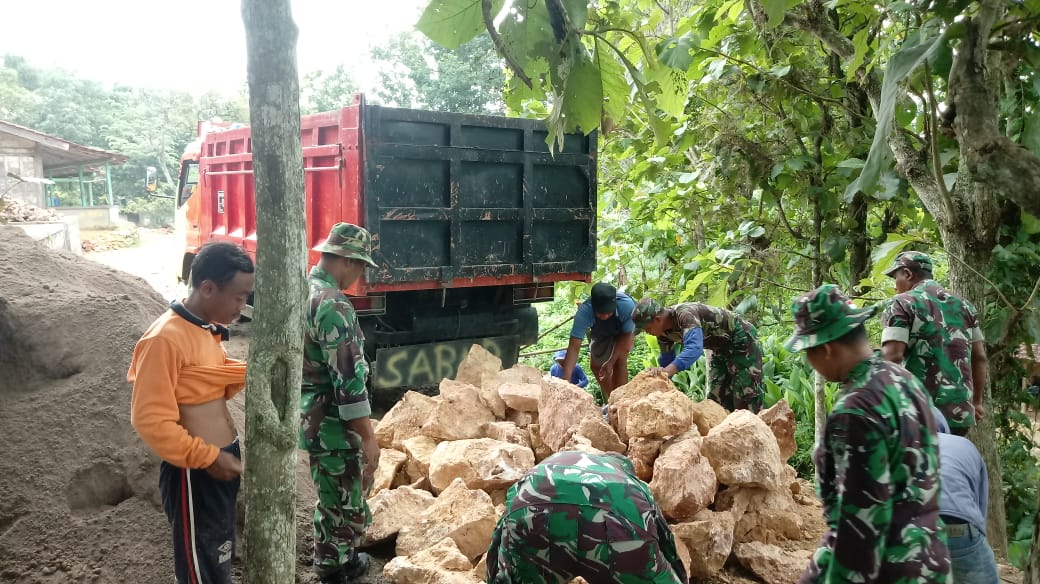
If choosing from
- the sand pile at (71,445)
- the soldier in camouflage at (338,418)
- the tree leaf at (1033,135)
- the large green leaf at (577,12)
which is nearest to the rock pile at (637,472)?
the soldier in camouflage at (338,418)

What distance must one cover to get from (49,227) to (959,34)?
558 inches

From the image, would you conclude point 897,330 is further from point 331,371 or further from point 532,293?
point 532,293

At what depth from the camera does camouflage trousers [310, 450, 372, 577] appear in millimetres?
3377

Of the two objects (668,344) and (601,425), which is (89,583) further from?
(668,344)

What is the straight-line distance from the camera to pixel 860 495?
6.09 ft

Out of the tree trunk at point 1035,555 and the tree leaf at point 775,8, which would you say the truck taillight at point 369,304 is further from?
the tree leaf at point 775,8

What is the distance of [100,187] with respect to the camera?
98.6 feet

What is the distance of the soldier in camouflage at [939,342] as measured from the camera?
3.53m

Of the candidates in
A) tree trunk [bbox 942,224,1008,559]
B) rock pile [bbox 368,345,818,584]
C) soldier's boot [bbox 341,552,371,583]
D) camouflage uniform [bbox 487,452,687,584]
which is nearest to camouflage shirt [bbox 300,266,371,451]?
soldier's boot [bbox 341,552,371,583]

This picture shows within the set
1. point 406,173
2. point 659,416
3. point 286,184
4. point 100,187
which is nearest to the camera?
point 286,184

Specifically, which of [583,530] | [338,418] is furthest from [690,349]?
[583,530]

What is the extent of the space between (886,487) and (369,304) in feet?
13.5

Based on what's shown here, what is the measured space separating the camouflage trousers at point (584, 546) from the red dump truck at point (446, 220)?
3.11 metres

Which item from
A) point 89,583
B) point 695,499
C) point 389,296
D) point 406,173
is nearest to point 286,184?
point 89,583
